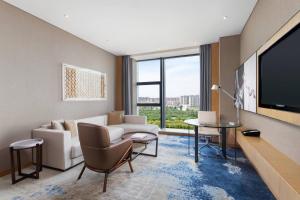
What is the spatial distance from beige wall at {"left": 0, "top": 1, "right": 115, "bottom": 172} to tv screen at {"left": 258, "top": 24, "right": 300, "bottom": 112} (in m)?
3.82

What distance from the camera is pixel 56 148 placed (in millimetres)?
2697

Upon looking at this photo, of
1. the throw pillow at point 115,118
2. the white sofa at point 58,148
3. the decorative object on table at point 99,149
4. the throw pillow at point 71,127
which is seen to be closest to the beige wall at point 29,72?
the white sofa at point 58,148

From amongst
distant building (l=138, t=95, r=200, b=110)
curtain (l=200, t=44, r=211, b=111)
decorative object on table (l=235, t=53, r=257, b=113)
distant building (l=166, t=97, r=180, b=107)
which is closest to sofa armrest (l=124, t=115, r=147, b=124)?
distant building (l=138, t=95, r=200, b=110)

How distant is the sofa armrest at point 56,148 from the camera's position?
8.74 feet

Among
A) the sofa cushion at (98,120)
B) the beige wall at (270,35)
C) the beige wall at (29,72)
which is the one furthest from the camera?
the sofa cushion at (98,120)

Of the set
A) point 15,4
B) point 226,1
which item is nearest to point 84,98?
point 15,4

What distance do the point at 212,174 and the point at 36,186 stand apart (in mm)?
2606

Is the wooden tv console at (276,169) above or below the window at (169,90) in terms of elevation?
below

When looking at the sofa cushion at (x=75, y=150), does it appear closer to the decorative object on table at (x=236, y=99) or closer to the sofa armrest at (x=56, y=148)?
the sofa armrest at (x=56, y=148)

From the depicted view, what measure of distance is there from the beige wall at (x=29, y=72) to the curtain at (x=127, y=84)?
1833 millimetres

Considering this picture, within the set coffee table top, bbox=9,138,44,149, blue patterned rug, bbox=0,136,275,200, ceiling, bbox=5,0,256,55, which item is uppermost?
ceiling, bbox=5,0,256,55

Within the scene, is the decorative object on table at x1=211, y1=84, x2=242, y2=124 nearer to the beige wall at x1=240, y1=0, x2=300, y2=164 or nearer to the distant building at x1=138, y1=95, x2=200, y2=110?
the beige wall at x1=240, y1=0, x2=300, y2=164

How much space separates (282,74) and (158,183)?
2036 millimetres

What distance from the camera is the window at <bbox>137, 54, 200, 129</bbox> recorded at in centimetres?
531
